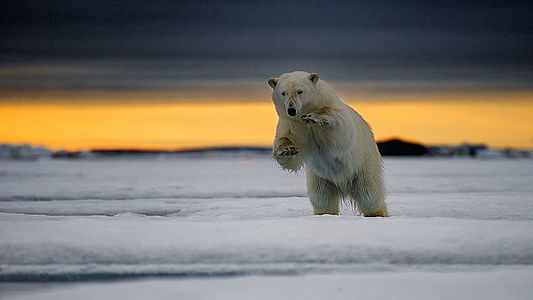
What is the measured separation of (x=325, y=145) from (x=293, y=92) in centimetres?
57

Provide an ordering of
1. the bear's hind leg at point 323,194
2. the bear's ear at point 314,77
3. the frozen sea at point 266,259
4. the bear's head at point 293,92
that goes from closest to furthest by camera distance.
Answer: the frozen sea at point 266,259
the bear's head at point 293,92
the bear's ear at point 314,77
the bear's hind leg at point 323,194

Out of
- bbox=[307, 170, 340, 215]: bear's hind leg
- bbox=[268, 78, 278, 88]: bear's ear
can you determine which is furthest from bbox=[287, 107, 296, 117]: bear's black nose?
bbox=[307, 170, 340, 215]: bear's hind leg

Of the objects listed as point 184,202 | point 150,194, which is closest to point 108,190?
point 150,194

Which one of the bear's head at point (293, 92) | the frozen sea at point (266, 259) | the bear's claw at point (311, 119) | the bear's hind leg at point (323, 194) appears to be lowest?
the frozen sea at point (266, 259)

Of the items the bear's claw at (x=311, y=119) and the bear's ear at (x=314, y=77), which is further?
the bear's ear at (x=314, y=77)

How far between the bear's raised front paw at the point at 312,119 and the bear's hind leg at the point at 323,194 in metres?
0.98

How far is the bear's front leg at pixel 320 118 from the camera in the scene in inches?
164

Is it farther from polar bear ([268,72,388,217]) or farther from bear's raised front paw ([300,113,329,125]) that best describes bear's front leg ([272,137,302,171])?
bear's raised front paw ([300,113,329,125])

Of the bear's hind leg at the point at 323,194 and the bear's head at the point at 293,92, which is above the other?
the bear's head at the point at 293,92

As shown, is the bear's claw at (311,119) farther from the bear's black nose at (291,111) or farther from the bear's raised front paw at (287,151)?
the bear's raised front paw at (287,151)

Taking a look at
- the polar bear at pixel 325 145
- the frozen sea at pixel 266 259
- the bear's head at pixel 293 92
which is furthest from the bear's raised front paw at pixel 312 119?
the frozen sea at pixel 266 259

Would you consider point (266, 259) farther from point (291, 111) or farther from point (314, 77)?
point (314, 77)

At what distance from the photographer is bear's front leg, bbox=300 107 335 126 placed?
4.18 meters

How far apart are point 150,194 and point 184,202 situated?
1409mm
